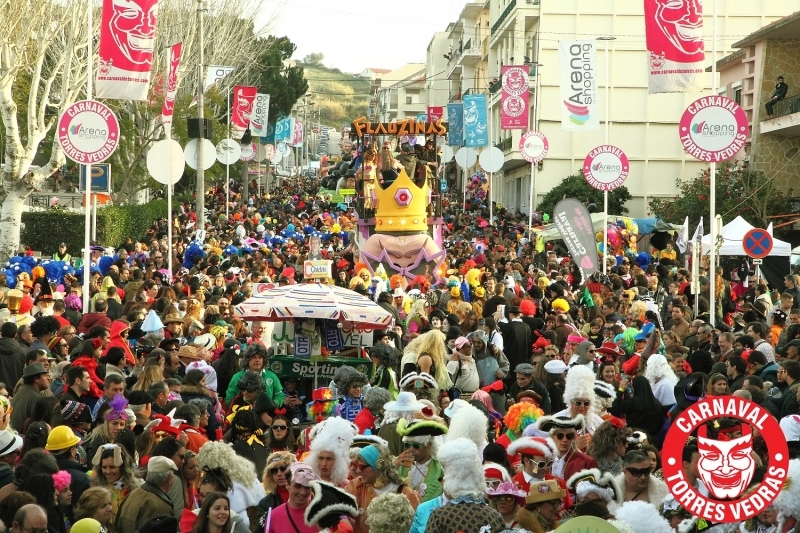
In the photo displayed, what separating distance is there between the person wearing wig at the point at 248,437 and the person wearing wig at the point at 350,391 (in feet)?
3.31

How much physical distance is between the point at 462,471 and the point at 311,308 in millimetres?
5460

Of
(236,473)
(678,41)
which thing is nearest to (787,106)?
(678,41)

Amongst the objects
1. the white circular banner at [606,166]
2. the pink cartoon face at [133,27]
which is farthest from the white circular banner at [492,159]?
the pink cartoon face at [133,27]

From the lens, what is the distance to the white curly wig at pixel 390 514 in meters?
6.53

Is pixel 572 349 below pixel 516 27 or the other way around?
below

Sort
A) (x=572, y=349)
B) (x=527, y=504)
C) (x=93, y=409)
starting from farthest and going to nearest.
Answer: (x=572, y=349) < (x=93, y=409) < (x=527, y=504)

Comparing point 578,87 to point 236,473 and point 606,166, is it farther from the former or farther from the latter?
point 236,473

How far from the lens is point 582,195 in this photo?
45.8 m

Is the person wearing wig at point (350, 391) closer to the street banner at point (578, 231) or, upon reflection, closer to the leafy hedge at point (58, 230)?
the street banner at point (578, 231)

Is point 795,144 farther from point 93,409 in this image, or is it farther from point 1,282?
point 93,409

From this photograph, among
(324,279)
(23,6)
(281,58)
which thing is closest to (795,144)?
(23,6)

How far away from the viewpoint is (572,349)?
13398 millimetres

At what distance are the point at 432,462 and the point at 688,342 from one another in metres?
6.72

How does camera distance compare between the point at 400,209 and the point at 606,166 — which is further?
the point at 400,209
